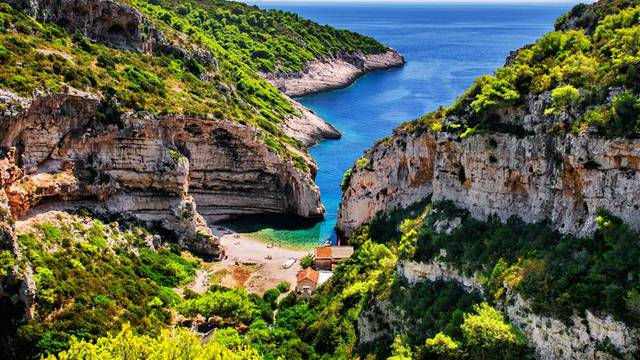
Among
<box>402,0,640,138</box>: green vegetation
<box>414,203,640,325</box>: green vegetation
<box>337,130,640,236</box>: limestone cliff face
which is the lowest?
<box>414,203,640,325</box>: green vegetation

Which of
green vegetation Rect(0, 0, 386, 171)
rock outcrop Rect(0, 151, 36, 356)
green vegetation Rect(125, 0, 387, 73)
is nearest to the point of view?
rock outcrop Rect(0, 151, 36, 356)

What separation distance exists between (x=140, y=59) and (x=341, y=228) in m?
33.1

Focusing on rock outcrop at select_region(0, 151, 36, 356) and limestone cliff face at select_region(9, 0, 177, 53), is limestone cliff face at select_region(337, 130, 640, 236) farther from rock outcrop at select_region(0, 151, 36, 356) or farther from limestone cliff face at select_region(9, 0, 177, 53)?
limestone cliff face at select_region(9, 0, 177, 53)

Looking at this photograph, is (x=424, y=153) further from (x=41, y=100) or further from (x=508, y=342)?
(x=41, y=100)

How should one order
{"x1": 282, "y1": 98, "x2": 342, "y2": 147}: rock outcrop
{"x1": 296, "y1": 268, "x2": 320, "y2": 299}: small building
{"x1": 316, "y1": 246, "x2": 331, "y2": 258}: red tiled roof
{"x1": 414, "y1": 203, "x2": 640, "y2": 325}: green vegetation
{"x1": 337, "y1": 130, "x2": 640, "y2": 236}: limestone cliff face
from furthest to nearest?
{"x1": 282, "y1": 98, "x2": 342, "y2": 147}: rock outcrop
{"x1": 316, "y1": 246, "x2": 331, "y2": 258}: red tiled roof
{"x1": 296, "y1": 268, "x2": 320, "y2": 299}: small building
{"x1": 337, "y1": 130, "x2": 640, "y2": 236}: limestone cliff face
{"x1": 414, "y1": 203, "x2": 640, "y2": 325}: green vegetation

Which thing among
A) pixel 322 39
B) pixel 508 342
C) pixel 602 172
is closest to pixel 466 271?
pixel 508 342

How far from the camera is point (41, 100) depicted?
5284 cm

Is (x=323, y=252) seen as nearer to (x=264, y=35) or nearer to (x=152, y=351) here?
(x=152, y=351)

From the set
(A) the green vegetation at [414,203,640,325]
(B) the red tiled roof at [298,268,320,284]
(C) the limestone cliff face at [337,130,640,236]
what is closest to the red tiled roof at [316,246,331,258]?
(B) the red tiled roof at [298,268,320,284]

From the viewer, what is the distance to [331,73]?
6304 inches

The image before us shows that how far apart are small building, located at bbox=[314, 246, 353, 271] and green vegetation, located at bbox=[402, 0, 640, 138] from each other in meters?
18.9

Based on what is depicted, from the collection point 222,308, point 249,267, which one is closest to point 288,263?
point 249,267

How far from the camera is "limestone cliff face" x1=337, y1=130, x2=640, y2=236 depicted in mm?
27969

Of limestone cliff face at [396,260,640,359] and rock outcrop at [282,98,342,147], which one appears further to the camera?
rock outcrop at [282,98,342,147]
